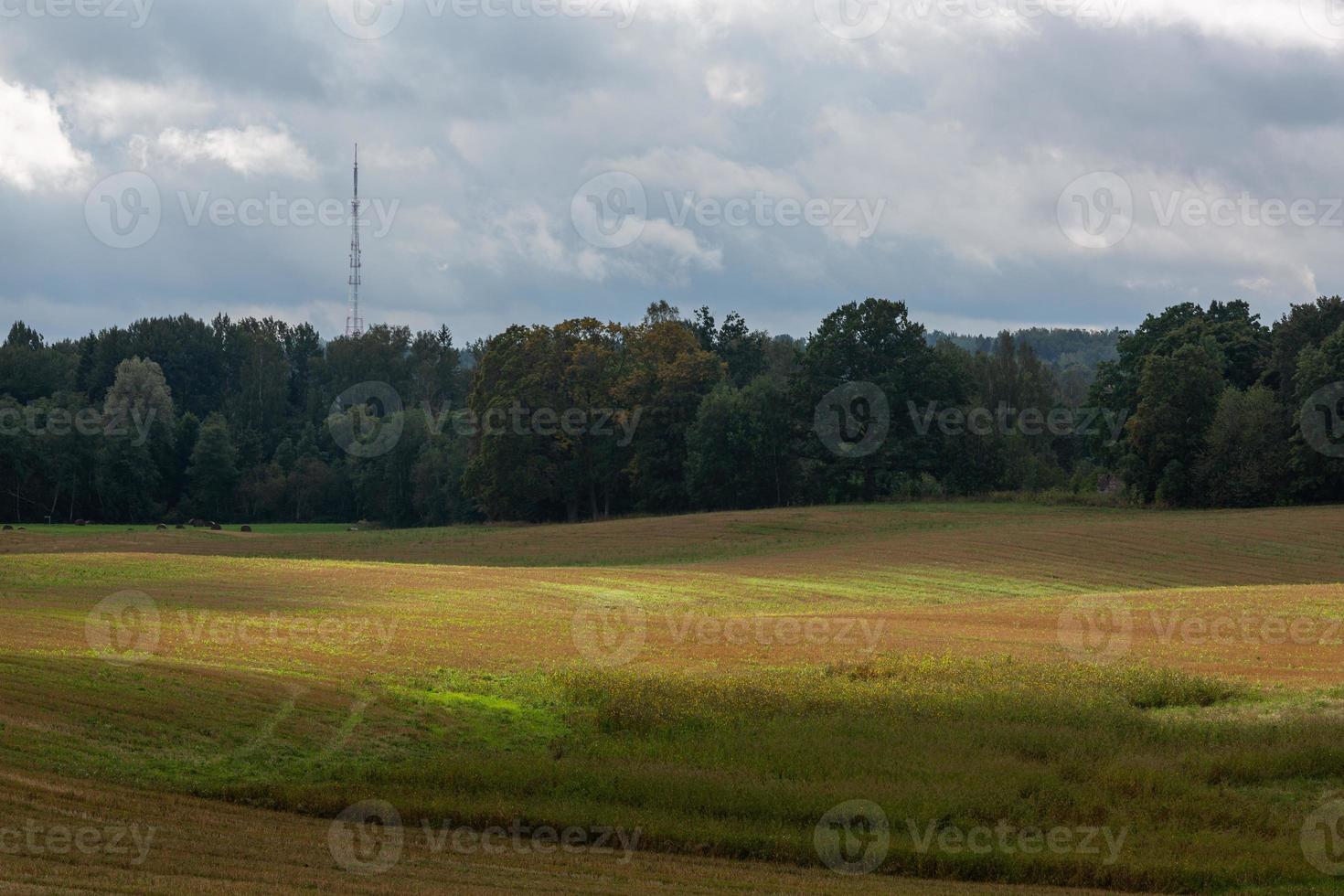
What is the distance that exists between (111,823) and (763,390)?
7235cm

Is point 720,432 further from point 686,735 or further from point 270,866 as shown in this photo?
point 270,866

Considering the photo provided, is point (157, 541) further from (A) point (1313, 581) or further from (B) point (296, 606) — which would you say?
(A) point (1313, 581)

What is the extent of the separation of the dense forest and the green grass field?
38473mm

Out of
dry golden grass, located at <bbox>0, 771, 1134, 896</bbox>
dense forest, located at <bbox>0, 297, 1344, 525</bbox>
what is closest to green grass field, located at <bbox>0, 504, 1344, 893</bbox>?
dry golden grass, located at <bbox>0, 771, 1134, 896</bbox>

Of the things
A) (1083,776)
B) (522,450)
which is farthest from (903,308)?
(1083,776)

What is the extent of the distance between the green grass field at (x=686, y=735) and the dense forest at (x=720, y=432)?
3847 centimetres

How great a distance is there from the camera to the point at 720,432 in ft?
274

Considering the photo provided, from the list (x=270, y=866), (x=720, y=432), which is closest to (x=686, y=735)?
(x=270, y=866)

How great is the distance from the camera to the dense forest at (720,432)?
238 feet

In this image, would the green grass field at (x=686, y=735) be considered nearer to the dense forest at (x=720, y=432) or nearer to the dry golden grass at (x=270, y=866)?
the dry golden grass at (x=270, y=866)

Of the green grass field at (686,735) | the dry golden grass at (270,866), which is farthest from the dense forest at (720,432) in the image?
the dry golden grass at (270,866)

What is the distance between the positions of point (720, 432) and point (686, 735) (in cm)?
6503

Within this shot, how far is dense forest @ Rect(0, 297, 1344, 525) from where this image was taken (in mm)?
72438

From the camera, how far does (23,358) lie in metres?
121
